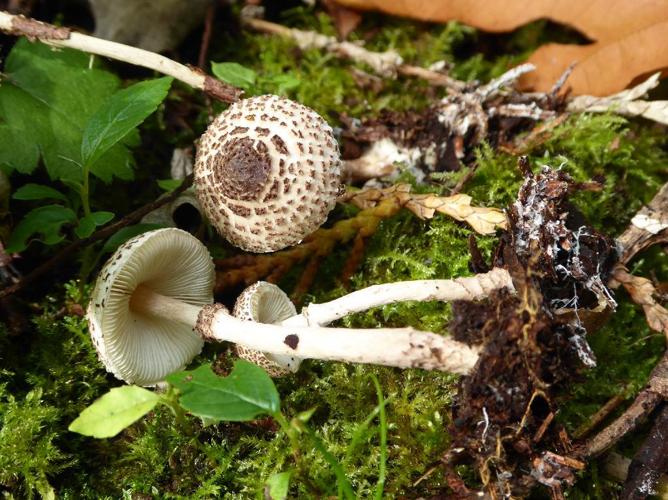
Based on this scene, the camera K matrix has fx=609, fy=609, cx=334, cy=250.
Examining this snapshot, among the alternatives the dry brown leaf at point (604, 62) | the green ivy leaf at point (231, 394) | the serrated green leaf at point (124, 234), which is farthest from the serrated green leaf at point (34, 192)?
the dry brown leaf at point (604, 62)

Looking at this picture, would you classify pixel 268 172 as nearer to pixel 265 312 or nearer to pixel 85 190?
pixel 265 312

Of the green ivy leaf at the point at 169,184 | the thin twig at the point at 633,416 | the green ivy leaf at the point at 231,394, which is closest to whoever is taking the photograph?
the green ivy leaf at the point at 231,394

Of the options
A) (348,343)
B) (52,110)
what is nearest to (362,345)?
(348,343)

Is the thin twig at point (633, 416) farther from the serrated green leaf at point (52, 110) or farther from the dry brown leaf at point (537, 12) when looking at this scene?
the serrated green leaf at point (52, 110)

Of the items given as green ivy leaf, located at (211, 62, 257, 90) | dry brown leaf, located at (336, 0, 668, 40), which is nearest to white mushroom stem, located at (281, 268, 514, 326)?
green ivy leaf, located at (211, 62, 257, 90)

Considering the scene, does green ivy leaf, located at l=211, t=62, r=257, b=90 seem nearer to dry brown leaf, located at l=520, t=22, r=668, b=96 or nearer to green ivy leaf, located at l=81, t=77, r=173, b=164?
green ivy leaf, located at l=81, t=77, r=173, b=164
